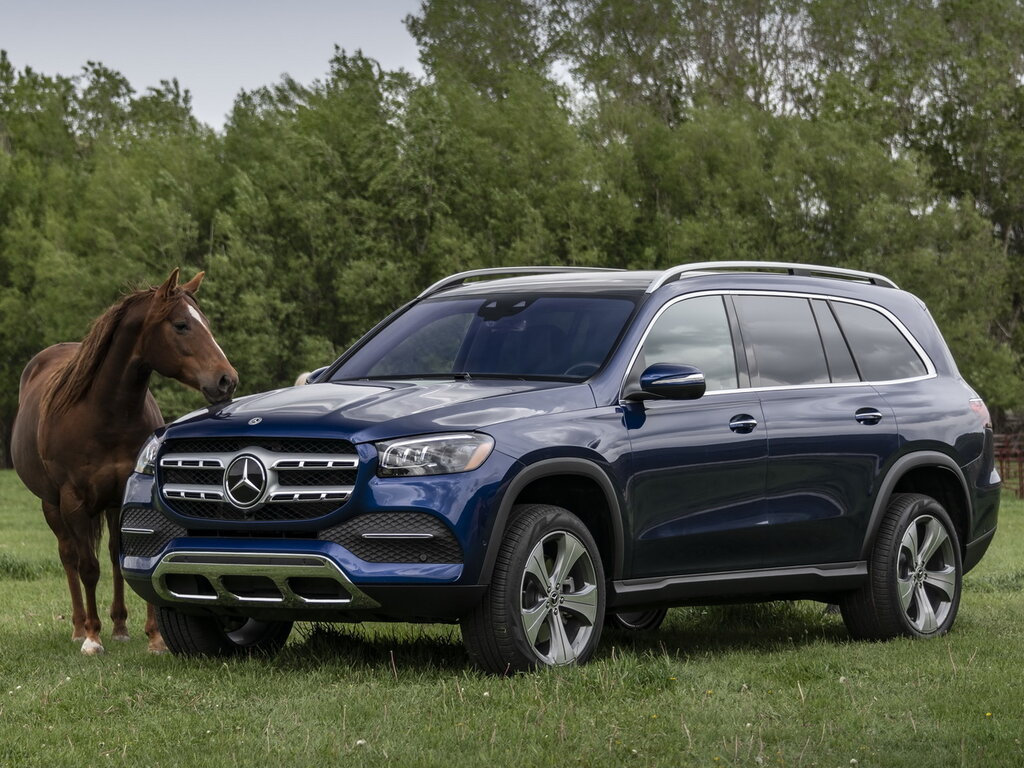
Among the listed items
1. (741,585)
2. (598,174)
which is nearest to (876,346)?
(741,585)

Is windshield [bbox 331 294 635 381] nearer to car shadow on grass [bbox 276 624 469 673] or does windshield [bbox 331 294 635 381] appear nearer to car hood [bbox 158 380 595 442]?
car hood [bbox 158 380 595 442]

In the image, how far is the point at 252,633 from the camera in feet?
28.6

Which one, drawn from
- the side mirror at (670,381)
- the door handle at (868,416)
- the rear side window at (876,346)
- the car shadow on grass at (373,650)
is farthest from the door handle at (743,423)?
the car shadow on grass at (373,650)

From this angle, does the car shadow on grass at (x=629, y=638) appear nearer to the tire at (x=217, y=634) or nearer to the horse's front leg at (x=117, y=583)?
the tire at (x=217, y=634)

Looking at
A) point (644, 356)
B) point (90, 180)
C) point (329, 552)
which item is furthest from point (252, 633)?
point (90, 180)

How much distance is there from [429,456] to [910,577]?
142 inches

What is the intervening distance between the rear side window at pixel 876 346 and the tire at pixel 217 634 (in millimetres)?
3591

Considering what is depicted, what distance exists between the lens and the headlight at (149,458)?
7.96m

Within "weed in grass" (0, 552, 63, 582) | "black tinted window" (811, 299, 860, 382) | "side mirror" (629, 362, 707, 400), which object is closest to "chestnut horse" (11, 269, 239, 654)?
"side mirror" (629, 362, 707, 400)

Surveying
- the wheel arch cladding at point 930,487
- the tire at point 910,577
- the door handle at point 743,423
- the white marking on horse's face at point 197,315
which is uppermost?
the white marking on horse's face at point 197,315

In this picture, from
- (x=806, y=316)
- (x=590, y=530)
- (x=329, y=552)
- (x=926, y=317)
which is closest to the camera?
(x=329, y=552)

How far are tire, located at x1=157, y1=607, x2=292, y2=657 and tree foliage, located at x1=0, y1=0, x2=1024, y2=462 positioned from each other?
137 ft

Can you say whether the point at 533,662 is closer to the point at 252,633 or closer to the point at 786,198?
the point at 252,633

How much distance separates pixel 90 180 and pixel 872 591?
176 feet
